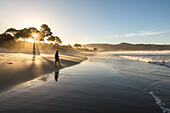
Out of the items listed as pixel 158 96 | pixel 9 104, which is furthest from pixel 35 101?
pixel 158 96

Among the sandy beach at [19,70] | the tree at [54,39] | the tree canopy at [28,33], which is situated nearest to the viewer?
the sandy beach at [19,70]

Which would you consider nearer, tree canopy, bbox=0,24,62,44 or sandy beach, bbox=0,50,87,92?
sandy beach, bbox=0,50,87,92

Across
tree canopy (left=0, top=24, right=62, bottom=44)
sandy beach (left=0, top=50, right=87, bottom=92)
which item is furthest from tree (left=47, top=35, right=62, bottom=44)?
sandy beach (left=0, top=50, right=87, bottom=92)

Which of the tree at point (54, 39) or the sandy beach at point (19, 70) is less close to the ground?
the tree at point (54, 39)

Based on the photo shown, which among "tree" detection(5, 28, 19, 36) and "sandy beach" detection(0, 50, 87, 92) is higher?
"tree" detection(5, 28, 19, 36)

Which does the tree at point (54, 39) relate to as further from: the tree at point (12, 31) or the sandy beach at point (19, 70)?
the sandy beach at point (19, 70)

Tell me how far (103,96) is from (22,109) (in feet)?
11.3

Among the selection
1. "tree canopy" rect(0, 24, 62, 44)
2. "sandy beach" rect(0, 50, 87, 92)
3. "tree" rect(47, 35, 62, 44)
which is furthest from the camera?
"tree" rect(47, 35, 62, 44)

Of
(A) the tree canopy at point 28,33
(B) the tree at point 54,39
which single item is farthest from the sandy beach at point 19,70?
(B) the tree at point 54,39

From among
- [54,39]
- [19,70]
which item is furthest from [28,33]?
[19,70]

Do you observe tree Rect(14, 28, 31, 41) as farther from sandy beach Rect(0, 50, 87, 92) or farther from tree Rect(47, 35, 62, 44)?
sandy beach Rect(0, 50, 87, 92)

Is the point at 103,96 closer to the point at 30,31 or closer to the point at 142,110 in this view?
the point at 142,110

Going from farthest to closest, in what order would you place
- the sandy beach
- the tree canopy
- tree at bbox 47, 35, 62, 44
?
tree at bbox 47, 35, 62, 44, the tree canopy, the sandy beach

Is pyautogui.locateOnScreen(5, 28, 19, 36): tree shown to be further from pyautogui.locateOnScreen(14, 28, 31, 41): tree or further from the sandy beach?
the sandy beach
